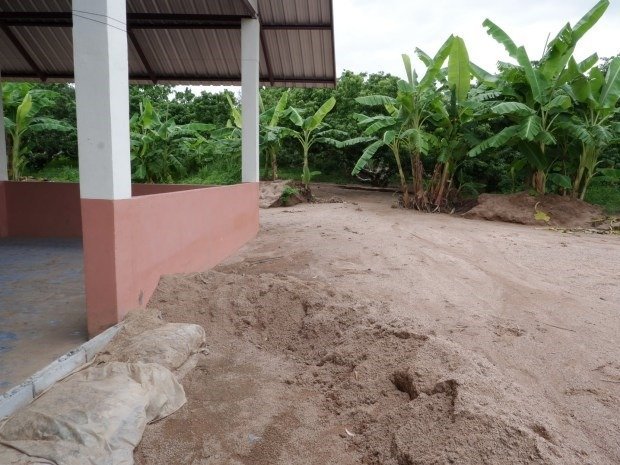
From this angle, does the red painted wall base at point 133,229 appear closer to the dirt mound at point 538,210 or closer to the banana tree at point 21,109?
the banana tree at point 21,109

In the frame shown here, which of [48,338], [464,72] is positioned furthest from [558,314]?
[464,72]

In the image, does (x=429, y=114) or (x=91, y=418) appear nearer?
(x=91, y=418)

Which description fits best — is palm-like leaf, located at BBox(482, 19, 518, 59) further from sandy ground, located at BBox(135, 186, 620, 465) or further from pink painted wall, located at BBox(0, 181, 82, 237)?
pink painted wall, located at BBox(0, 181, 82, 237)

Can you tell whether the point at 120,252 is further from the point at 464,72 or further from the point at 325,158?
the point at 325,158

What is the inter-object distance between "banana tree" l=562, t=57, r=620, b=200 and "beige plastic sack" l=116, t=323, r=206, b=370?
9.45 metres

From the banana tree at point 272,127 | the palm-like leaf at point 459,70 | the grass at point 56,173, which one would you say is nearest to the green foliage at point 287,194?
the banana tree at point 272,127

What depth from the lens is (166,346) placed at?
3.26 m

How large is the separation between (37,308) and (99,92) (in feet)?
6.17

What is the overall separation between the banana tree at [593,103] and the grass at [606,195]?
1.89 metres

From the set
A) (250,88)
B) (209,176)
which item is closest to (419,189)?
(250,88)

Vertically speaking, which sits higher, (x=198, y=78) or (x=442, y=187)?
(x=198, y=78)

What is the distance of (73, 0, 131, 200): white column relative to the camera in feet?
10.5

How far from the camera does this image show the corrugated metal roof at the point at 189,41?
7.37 metres

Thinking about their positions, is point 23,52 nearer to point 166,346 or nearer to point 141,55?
point 141,55
